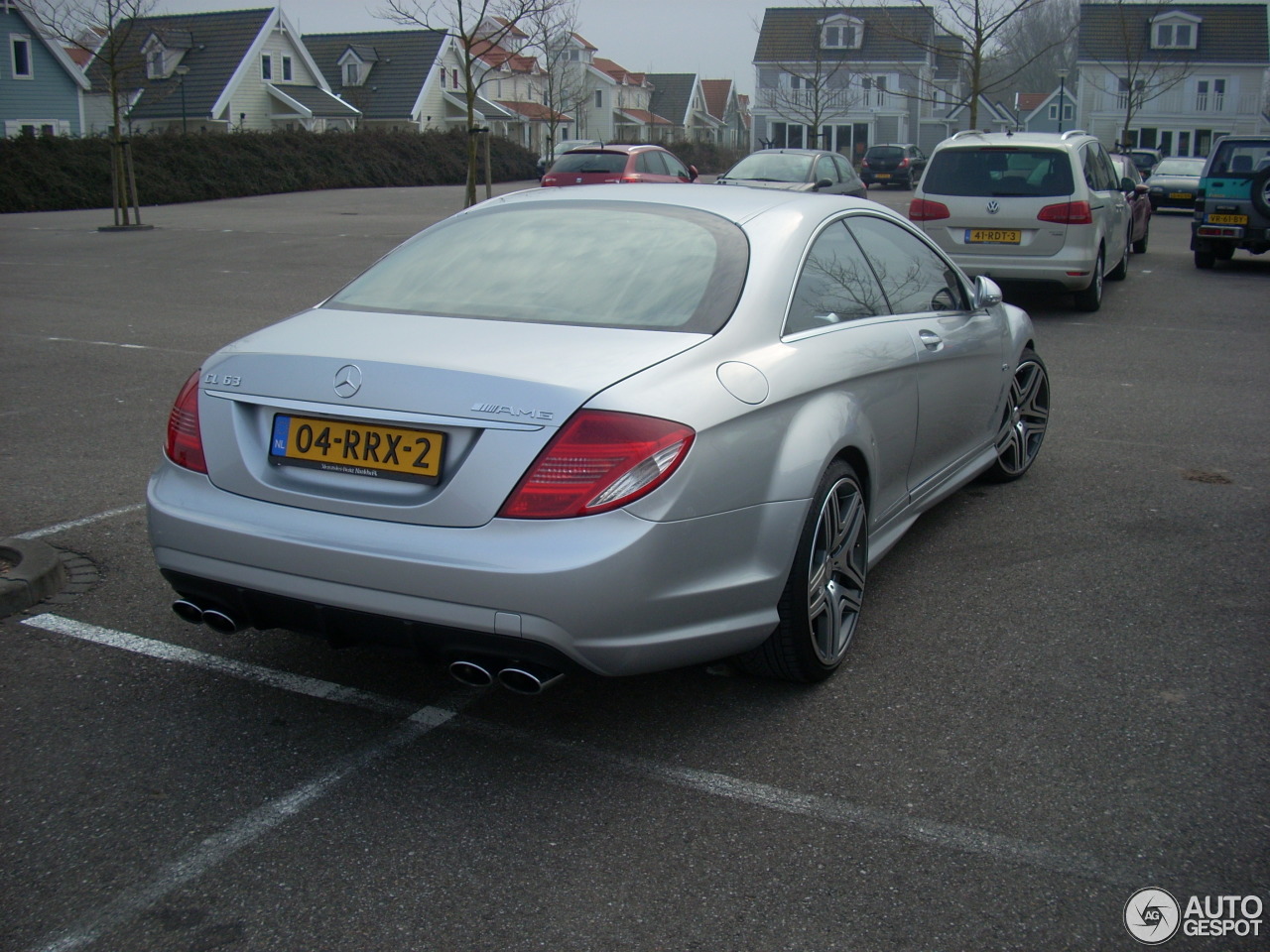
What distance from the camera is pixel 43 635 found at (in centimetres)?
412

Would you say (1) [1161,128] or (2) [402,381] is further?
(1) [1161,128]

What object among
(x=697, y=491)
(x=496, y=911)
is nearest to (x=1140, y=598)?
(x=697, y=491)

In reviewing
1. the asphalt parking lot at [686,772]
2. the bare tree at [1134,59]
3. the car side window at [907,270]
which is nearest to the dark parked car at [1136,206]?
the car side window at [907,270]

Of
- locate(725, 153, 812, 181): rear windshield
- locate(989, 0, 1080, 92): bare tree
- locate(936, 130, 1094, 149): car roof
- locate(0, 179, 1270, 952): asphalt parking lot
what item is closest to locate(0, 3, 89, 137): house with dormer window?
locate(725, 153, 812, 181): rear windshield

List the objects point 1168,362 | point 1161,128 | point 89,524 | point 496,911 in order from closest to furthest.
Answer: point 496,911
point 89,524
point 1168,362
point 1161,128

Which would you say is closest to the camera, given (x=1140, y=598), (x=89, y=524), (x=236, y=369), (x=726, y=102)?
(x=236, y=369)

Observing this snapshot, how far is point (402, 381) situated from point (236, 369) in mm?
584

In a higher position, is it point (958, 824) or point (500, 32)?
point (500, 32)

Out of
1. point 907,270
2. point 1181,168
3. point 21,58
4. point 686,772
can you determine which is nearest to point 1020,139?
point 907,270

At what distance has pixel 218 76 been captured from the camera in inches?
2229

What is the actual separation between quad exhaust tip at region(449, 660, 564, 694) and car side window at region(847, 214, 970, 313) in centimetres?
216

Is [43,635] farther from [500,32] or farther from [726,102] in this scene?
[726,102]

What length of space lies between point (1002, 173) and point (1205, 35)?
6387cm

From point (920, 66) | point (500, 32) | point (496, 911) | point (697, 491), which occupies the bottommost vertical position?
point (496, 911)
